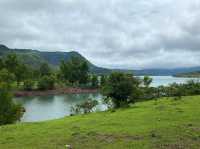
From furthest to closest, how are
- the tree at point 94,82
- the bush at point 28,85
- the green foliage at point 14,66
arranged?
→ the tree at point 94,82 → the green foliage at point 14,66 → the bush at point 28,85

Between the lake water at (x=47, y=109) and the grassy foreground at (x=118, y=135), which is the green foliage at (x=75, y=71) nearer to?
the lake water at (x=47, y=109)

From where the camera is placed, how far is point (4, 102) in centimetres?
4347

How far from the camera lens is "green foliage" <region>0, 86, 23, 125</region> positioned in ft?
137

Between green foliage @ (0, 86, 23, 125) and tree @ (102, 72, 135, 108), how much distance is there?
11639 millimetres

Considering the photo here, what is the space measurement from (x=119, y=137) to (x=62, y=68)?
424ft

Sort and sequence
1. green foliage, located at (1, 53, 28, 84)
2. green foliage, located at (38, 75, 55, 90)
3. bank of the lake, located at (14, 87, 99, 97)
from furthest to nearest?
green foliage, located at (1, 53, 28, 84) < green foliage, located at (38, 75, 55, 90) < bank of the lake, located at (14, 87, 99, 97)

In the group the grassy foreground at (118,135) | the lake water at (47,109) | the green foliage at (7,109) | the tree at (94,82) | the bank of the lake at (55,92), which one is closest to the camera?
the grassy foreground at (118,135)

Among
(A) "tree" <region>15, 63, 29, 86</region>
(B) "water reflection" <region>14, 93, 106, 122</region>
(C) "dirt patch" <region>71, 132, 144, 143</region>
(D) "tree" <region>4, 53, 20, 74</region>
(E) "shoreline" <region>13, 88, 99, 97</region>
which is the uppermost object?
(D) "tree" <region>4, 53, 20, 74</region>

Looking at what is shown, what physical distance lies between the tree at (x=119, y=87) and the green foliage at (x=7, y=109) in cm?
1164

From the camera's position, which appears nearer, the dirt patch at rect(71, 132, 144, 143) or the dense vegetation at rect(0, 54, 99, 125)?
the dirt patch at rect(71, 132, 144, 143)

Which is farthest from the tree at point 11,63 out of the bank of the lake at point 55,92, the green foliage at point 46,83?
the bank of the lake at point 55,92

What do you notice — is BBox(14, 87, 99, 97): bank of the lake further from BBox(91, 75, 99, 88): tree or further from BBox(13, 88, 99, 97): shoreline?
BBox(91, 75, 99, 88): tree

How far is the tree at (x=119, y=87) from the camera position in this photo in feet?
125

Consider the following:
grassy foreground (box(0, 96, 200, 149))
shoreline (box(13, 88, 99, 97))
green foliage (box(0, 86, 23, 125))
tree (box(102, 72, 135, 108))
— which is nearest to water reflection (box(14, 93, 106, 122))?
green foliage (box(0, 86, 23, 125))
